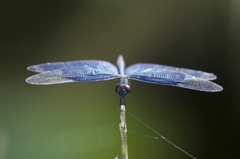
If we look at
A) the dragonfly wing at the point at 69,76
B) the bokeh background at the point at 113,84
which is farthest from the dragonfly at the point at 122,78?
the bokeh background at the point at 113,84

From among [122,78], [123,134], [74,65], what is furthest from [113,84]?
[123,134]

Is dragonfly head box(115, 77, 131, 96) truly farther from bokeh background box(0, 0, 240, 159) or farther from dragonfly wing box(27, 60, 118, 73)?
bokeh background box(0, 0, 240, 159)

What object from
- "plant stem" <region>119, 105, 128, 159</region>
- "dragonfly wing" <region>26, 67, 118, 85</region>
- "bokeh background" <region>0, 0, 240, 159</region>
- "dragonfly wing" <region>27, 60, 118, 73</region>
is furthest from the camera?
"bokeh background" <region>0, 0, 240, 159</region>

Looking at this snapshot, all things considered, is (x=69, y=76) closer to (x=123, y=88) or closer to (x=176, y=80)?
(x=123, y=88)

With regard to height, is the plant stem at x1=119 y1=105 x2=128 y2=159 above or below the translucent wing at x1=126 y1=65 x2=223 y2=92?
below

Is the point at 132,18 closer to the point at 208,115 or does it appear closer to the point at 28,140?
the point at 208,115

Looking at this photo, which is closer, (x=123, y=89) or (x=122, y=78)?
(x=123, y=89)

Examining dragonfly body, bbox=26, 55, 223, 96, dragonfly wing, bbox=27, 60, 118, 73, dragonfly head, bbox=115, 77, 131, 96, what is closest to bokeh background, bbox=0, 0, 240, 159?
dragonfly wing, bbox=27, 60, 118, 73
